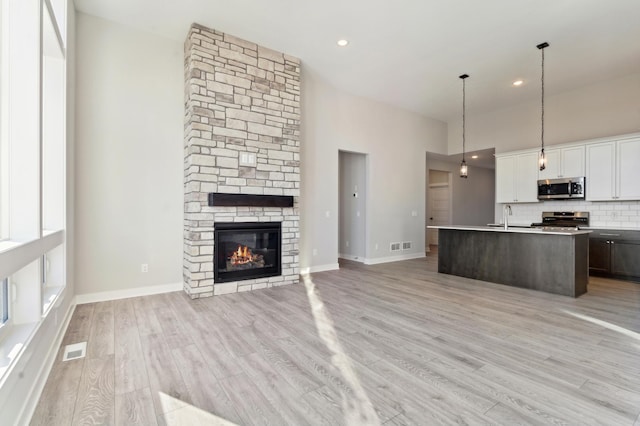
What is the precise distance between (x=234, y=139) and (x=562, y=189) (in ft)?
20.0

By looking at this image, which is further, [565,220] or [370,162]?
[370,162]

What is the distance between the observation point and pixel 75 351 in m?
2.52

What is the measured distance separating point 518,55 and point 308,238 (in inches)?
175

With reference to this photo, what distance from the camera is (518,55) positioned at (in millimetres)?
4691

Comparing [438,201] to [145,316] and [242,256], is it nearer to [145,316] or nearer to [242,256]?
[242,256]

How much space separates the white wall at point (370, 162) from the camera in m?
5.70

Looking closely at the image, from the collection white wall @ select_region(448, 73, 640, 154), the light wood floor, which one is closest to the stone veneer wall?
the light wood floor

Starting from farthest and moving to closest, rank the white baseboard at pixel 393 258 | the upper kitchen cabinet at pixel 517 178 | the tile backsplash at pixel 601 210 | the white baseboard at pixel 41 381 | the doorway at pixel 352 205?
the doorway at pixel 352 205 → the white baseboard at pixel 393 258 → the upper kitchen cabinet at pixel 517 178 → the tile backsplash at pixel 601 210 → the white baseboard at pixel 41 381

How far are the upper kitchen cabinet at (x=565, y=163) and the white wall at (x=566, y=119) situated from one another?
0.41 m

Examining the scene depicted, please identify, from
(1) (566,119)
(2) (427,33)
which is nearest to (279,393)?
(2) (427,33)

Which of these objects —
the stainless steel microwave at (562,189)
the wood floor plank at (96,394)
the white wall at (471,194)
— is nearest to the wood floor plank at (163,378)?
the wood floor plank at (96,394)

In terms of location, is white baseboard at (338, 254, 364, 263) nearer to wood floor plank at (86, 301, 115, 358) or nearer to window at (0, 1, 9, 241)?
wood floor plank at (86, 301, 115, 358)

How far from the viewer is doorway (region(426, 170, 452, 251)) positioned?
948cm

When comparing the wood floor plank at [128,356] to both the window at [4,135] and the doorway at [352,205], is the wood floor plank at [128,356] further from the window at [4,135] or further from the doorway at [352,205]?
the doorway at [352,205]
